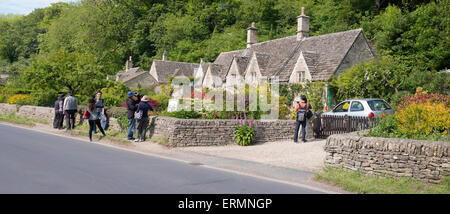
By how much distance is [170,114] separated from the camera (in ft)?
46.9

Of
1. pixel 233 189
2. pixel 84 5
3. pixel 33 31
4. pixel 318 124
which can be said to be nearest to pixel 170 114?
pixel 318 124

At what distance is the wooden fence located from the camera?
14461mm

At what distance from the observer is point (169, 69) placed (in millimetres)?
56312

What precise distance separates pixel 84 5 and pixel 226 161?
70574mm

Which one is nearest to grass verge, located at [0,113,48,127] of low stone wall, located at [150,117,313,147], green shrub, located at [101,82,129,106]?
green shrub, located at [101,82,129,106]

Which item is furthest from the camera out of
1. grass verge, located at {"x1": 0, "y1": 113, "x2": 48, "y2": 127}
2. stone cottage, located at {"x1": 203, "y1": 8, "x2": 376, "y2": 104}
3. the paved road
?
stone cottage, located at {"x1": 203, "y1": 8, "x2": 376, "y2": 104}

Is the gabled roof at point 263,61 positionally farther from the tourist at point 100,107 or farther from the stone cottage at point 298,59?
the tourist at point 100,107

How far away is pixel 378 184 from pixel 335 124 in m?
8.44

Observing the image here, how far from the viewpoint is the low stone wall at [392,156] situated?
685cm

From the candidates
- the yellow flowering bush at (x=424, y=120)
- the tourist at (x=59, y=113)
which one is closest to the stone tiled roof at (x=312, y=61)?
the yellow flowering bush at (x=424, y=120)

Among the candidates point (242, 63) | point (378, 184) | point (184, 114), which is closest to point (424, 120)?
point (378, 184)

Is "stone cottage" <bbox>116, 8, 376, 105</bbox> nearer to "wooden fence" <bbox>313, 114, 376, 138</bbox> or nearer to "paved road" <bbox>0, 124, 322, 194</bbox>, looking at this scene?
"wooden fence" <bbox>313, 114, 376, 138</bbox>

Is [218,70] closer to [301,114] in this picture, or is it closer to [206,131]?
[301,114]

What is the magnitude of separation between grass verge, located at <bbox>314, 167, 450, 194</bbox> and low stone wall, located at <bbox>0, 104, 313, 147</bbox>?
19.4 ft
